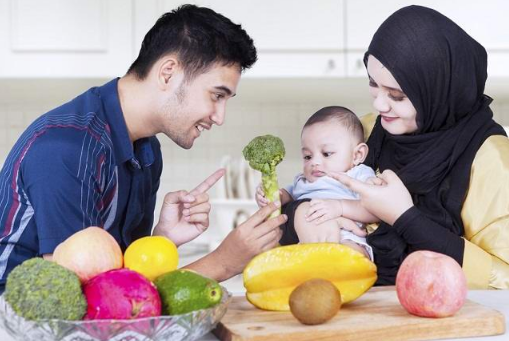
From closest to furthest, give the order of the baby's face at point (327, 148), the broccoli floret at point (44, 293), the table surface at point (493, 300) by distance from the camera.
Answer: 1. the broccoli floret at point (44, 293)
2. the table surface at point (493, 300)
3. the baby's face at point (327, 148)

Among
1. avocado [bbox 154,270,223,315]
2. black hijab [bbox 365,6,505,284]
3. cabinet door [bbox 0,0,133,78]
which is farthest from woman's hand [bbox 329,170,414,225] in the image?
cabinet door [bbox 0,0,133,78]

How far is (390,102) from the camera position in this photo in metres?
1.74

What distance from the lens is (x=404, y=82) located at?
5.65ft

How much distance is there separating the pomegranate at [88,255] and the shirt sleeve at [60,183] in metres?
0.48

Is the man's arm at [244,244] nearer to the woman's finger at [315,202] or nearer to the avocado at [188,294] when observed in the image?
the woman's finger at [315,202]

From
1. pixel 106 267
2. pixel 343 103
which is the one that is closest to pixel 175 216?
pixel 106 267

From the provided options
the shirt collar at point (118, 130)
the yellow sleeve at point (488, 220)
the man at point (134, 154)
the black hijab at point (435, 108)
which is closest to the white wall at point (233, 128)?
the man at point (134, 154)

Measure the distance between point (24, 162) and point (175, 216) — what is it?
1.80 ft

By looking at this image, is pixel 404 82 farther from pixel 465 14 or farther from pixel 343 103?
pixel 343 103

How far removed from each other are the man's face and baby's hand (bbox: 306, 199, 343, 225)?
0.37 metres

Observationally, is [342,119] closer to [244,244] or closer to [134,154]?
[244,244]

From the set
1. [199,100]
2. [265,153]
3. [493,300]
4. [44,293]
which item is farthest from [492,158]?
[44,293]

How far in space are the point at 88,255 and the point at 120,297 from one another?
11cm

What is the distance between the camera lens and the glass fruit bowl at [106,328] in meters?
0.97
